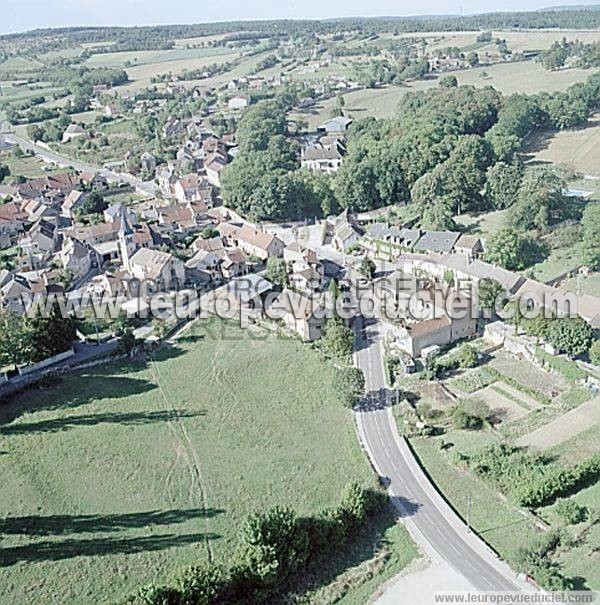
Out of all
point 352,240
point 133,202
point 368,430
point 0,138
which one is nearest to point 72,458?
point 368,430

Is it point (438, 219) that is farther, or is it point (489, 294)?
point (438, 219)

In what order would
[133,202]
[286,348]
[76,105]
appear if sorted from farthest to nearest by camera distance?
[76,105]
[133,202]
[286,348]

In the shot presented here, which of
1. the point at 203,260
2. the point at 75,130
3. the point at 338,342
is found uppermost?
the point at 75,130

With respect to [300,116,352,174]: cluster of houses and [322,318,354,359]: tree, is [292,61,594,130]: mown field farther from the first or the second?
[322,318,354,359]: tree

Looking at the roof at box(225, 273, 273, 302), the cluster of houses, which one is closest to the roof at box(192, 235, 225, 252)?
the roof at box(225, 273, 273, 302)

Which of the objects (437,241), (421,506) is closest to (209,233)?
(437,241)

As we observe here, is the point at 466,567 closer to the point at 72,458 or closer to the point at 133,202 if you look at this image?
the point at 72,458

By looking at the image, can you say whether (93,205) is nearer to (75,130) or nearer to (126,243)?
(126,243)
